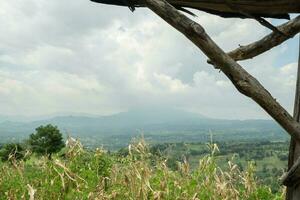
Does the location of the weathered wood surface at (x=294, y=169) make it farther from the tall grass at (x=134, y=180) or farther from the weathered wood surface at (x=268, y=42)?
the tall grass at (x=134, y=180)

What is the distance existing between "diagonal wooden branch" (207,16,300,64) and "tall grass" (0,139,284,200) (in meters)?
2.53

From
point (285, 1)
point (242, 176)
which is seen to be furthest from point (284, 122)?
point (242, 176)

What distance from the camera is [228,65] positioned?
3.47 m

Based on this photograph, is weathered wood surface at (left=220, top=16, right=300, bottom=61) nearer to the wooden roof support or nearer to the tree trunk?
the tree trunk

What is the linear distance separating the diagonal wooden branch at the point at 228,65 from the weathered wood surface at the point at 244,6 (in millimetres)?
210

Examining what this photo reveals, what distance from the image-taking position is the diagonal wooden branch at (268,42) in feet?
13.3

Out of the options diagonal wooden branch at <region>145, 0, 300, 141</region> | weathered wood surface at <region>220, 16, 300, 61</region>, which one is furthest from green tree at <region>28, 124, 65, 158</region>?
diagonal wooden branch at <region>145, 0, 300, 141</region>

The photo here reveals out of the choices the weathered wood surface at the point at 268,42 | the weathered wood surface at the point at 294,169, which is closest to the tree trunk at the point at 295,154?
the weathered wood surface at the point at 294,169

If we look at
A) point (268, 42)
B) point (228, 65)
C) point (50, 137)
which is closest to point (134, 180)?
point (268, 42)

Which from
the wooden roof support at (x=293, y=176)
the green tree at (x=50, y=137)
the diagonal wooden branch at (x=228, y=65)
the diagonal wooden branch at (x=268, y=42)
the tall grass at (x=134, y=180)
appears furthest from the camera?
the green tree at (x=50, y=137)

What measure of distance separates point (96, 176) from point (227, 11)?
5.00m

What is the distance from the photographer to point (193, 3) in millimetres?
3656

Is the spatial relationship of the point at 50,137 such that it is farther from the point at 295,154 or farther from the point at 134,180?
the point at 295,154

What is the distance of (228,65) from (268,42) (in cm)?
96
